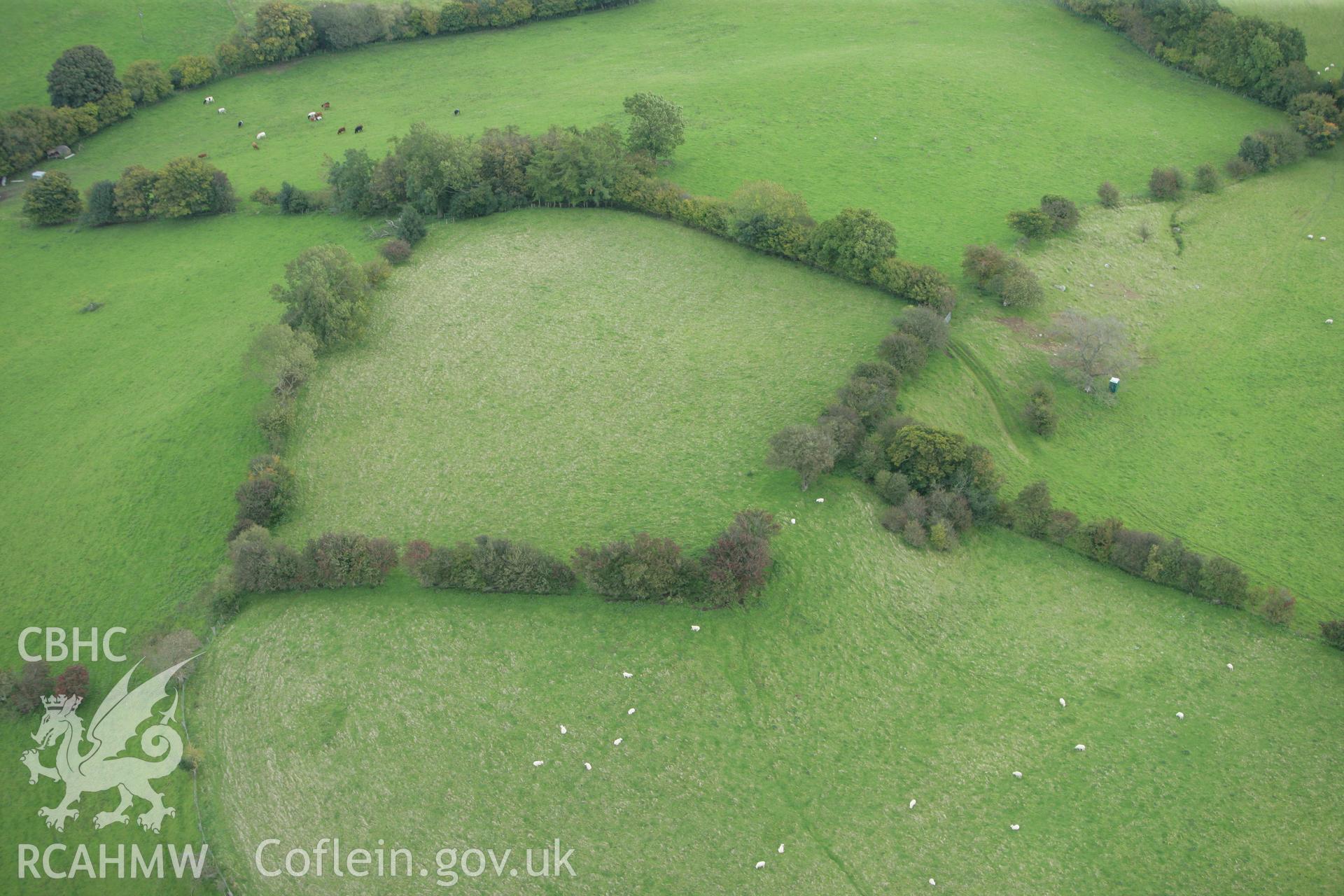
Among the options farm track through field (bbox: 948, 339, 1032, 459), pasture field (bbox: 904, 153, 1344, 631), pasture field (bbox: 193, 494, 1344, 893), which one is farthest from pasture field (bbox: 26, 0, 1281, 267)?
pasture field (bbox: 193, 494, 1344, 893)

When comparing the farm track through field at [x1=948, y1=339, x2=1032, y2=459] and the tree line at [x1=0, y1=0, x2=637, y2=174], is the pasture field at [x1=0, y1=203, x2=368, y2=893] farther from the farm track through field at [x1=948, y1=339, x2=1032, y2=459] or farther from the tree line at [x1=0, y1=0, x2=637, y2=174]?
the farm track through field at [x1=948, y1=339, x2=1032, y2=459]

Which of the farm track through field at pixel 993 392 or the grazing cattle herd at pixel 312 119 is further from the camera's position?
the grazing cattle herd at pixel 312 119

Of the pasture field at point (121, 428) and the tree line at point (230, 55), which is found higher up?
the tree line at point (230, 55)

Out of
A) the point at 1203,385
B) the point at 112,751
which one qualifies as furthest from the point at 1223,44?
the point at 112,751

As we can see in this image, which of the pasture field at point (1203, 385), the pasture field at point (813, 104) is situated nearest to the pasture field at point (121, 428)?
the pasture field at point (813, 104)

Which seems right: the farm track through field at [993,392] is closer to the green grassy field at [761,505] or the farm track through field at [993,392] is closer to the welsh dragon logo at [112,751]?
the green grassy field at [761,505]

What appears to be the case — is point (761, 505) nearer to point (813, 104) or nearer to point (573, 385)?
point (573, 385)
